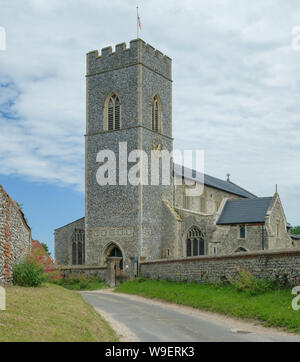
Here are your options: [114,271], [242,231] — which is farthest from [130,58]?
[114,271]

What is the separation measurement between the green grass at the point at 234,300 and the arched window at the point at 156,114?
1757 cm

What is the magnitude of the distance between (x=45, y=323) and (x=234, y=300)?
33.1ft

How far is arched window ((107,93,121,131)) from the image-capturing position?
4272 centimetres

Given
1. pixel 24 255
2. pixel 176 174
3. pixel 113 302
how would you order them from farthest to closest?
pixel 176 174, pixel 113 302, pixel 24 255

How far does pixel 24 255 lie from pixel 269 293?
36.4 ft

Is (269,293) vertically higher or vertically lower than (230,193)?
lower

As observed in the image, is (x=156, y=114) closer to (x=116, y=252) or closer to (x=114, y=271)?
(x=116, y=252)

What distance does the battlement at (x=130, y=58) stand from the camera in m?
42.2

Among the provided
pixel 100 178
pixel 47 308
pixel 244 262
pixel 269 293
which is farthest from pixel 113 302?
pixel 100 178

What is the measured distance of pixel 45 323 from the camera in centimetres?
1245
